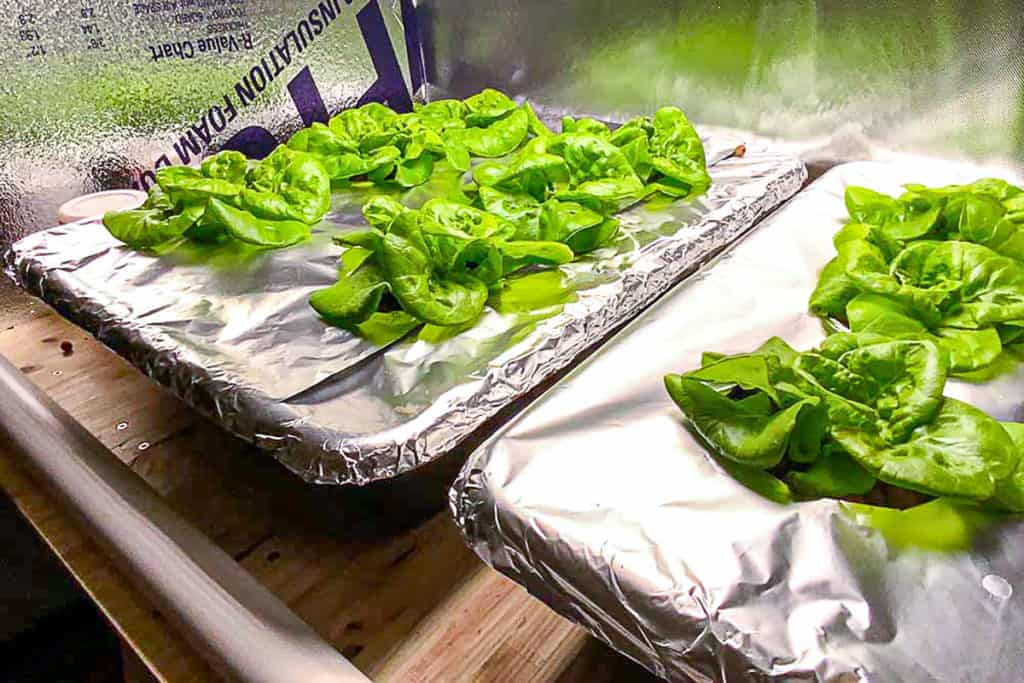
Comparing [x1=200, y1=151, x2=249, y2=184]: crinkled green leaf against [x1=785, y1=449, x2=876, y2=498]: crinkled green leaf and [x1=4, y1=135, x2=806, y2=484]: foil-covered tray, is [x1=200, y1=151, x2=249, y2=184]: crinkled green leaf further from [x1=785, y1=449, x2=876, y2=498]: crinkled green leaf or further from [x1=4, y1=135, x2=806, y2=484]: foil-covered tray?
[x1=785, y1=449, x2=876, y2=498]: crinkled green leaf

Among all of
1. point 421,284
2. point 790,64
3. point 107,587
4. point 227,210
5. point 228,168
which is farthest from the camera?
point 790,64

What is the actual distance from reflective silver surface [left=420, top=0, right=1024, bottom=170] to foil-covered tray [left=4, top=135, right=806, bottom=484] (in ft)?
0.76

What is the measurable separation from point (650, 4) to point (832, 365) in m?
0.86

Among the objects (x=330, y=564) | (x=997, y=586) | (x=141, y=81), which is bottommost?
(x=330, y=564)

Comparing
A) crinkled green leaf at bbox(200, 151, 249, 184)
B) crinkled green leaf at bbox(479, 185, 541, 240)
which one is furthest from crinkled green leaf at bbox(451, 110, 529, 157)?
crinkled green leaf at bbox(200, 151, 249, 184)

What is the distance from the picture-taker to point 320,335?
76cm

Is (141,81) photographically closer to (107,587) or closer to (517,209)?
(517,209)

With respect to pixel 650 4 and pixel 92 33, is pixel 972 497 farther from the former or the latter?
pixel 92 33

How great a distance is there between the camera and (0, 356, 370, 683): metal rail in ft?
1.61

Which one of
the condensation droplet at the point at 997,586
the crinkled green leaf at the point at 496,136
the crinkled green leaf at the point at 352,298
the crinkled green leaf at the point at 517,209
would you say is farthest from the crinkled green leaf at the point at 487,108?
the condensation droplet at the point at 997,586

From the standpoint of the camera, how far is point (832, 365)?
58cm

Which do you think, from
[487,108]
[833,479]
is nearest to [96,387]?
[487,108]

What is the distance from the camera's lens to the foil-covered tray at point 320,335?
2.12ft

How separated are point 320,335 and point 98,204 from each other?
521mm
